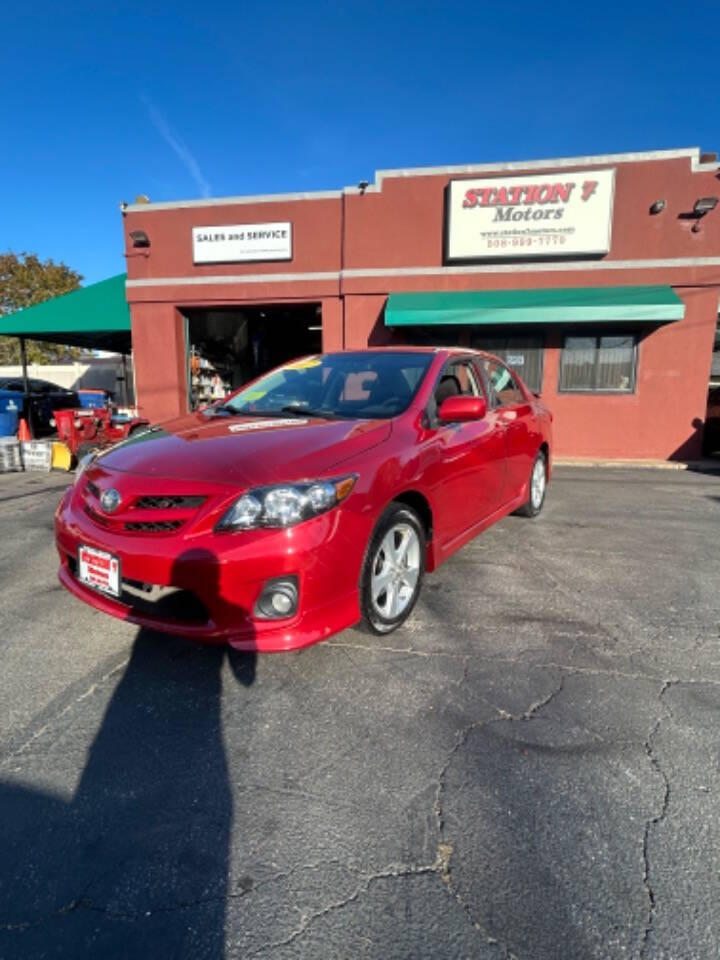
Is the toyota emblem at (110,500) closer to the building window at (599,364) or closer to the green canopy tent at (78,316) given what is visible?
the building window at (599,364)

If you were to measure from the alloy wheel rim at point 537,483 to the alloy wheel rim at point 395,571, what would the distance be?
2643 mm

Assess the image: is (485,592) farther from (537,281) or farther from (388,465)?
(537,281)

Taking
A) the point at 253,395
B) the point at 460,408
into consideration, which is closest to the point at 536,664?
the point at 460,408

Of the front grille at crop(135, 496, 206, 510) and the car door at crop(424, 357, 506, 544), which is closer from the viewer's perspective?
the front grille at crop(135, 496, 206, 510)

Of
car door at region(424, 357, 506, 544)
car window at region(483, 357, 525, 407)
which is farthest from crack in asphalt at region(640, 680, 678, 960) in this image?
car window at region(483, 357, 525, 407)

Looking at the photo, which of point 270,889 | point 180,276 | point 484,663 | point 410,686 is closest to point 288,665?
point 410,686

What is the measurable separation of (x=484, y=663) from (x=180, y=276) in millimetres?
11198

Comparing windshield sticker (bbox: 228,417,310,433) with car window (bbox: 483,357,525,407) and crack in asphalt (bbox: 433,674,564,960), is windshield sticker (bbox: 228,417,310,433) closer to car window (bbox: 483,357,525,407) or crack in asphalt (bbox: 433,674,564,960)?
crack in asphalt (bbox: 433,674,564,960)

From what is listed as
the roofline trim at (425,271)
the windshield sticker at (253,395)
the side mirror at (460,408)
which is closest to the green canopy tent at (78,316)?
the roofline trim at (425,271)

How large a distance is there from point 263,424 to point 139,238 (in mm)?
10358

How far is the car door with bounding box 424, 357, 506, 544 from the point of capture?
11.0 ft

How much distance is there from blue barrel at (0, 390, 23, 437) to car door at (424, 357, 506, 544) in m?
13.3

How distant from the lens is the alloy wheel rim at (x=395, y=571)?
2904mm

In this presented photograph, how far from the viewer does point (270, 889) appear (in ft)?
5.28
